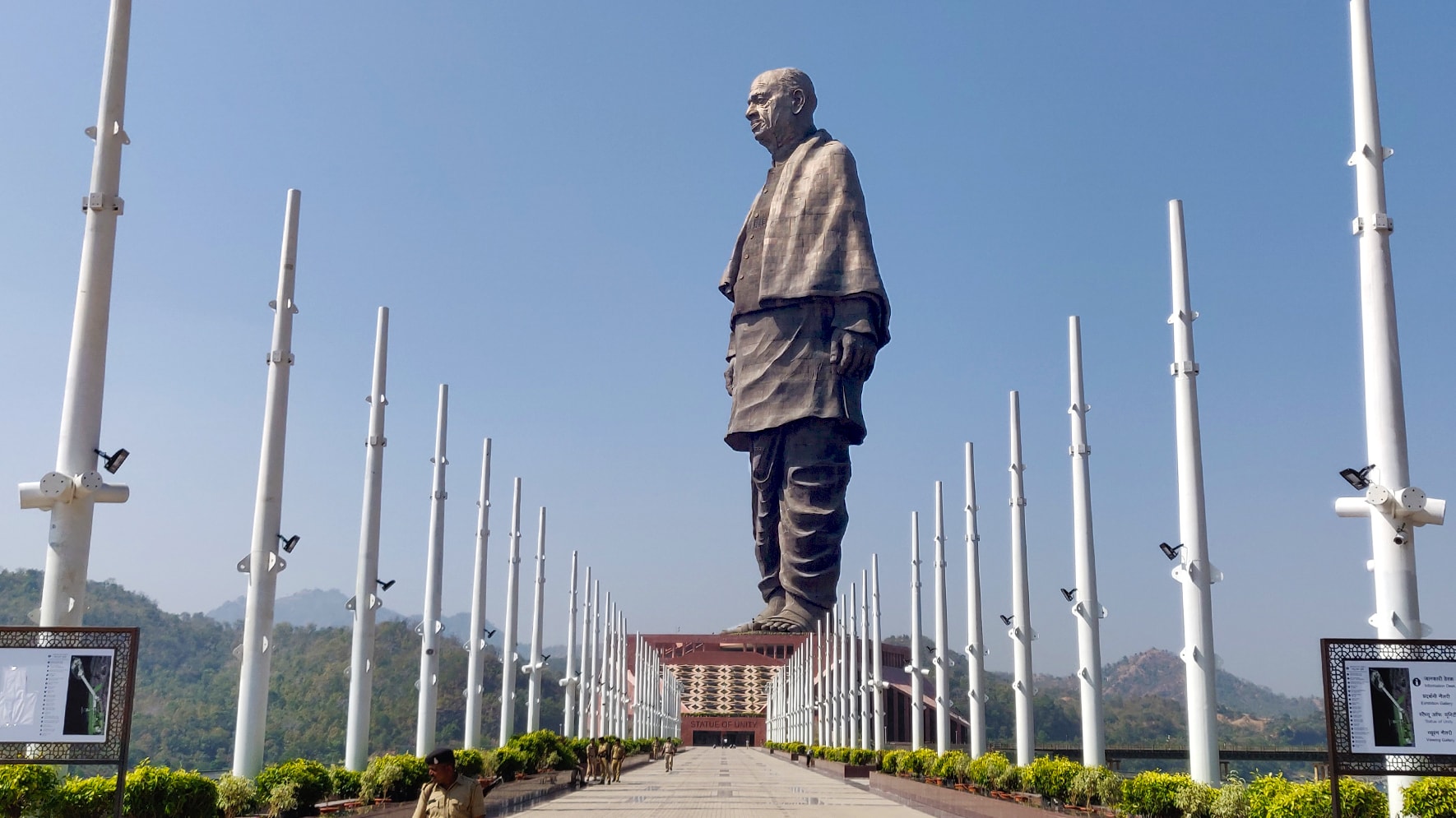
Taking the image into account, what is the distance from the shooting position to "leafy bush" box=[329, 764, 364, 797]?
17.0 metres

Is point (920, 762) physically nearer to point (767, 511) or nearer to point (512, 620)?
point (512, 620)

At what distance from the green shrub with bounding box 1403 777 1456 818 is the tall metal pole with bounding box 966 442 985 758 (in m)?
15.1

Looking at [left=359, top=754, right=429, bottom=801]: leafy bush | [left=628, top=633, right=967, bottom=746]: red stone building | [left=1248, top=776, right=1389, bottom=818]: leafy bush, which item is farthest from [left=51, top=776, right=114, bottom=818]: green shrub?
[left=628, top=633, right=967, bottom=746]: red stone building

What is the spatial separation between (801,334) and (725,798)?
5157 centimetres

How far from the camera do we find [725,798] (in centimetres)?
2534

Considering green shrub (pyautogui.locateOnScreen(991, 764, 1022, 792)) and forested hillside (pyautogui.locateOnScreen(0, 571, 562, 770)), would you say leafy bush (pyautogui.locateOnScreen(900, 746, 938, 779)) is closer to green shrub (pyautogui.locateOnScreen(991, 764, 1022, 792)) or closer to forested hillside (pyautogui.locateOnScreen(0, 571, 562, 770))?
green shrub (pyautogui.locateOnScreen(991, 764, 1022, 792))

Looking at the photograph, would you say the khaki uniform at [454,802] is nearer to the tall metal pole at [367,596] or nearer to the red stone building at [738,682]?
the tall metal pole at [367,596]

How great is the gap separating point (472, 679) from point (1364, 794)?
19.0 metres

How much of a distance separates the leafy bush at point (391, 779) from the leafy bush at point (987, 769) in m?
9.88

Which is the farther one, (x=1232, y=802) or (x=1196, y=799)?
(x=1196, y=799)

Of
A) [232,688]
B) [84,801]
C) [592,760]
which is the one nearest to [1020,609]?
→ [592,760]

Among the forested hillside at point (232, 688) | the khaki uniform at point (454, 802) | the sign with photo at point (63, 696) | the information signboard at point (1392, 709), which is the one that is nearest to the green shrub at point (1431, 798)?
the information signboard at point (1392, 709)

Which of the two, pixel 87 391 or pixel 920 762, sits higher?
pixel 87 391

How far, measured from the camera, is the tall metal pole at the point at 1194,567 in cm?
1592
